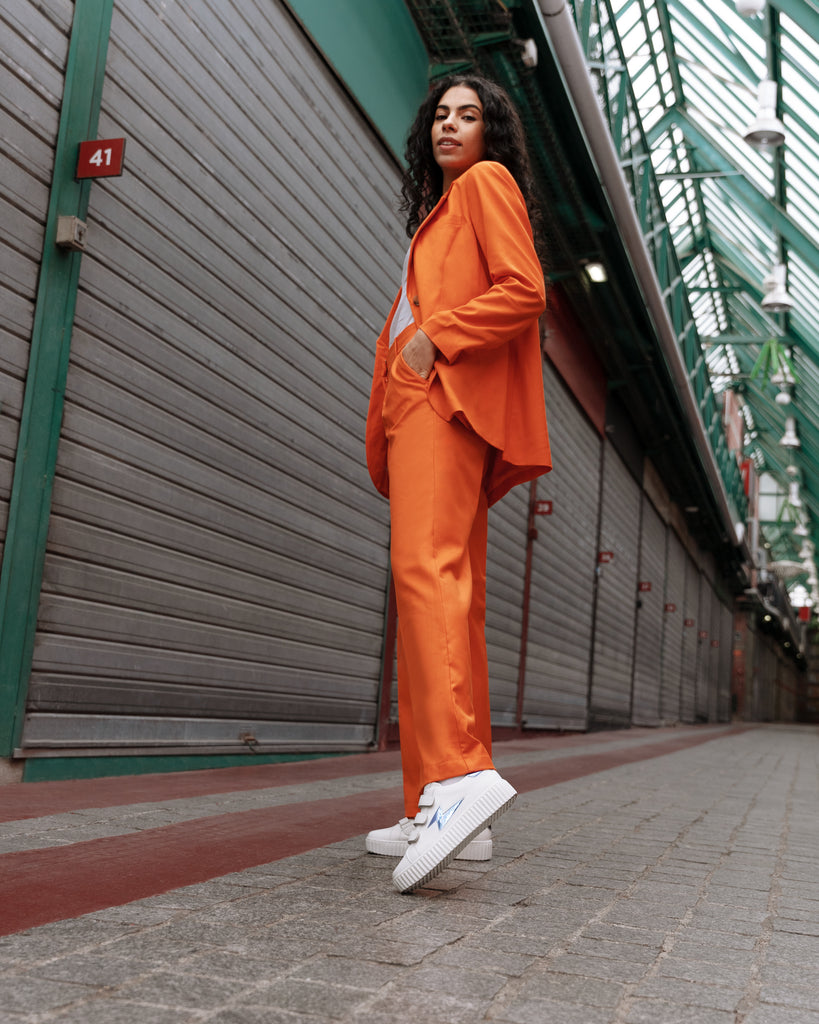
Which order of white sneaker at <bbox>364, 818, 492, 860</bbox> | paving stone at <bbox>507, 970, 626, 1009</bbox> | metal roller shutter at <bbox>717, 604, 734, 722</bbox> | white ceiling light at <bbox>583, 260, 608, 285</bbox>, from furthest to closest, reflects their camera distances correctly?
metal roller shutter at <bbox>717, 604, 734, 722</bbox> < white ceiling light at <bbox>583, 260, 608, 285</bbox> < white sneaker at <bbox>364, 818, 492, 860</bbox> < paving stone at <bbox>507, 970, 626, 1009</bbox>

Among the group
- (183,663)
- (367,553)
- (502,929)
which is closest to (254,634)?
(183,663)

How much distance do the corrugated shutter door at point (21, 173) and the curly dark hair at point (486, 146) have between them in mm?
1323

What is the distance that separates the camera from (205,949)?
162 centimetres

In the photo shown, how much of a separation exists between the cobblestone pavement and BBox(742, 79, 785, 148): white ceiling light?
8.87 meters

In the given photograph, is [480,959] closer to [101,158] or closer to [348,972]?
[348,972]

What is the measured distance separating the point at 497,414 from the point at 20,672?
194 cm

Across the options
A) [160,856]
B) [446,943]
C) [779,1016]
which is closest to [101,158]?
[160,856]

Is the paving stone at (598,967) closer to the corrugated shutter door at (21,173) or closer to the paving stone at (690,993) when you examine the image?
the paving stone at (690,993)

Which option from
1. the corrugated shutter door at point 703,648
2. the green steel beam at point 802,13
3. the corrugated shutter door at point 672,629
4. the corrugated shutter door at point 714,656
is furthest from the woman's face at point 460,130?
the corrugated shutter door at point 714,656

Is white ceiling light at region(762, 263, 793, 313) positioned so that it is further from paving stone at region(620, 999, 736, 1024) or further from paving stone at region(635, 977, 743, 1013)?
paving stone at region(620, 999, 736, 1024)

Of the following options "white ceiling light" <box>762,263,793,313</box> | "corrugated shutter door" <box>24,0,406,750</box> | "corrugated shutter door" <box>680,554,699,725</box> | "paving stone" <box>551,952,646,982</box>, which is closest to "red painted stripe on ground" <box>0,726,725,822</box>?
"corrugated shutter door" <box>24,0,406,750</box>

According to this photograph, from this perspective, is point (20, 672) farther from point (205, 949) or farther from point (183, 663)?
point (205, 949)

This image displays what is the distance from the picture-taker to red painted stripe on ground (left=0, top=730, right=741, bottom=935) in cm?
192

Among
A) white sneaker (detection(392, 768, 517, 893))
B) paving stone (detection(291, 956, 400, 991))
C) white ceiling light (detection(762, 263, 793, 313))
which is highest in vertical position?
white ceiling light (detection(762, 263, 793, 313))
